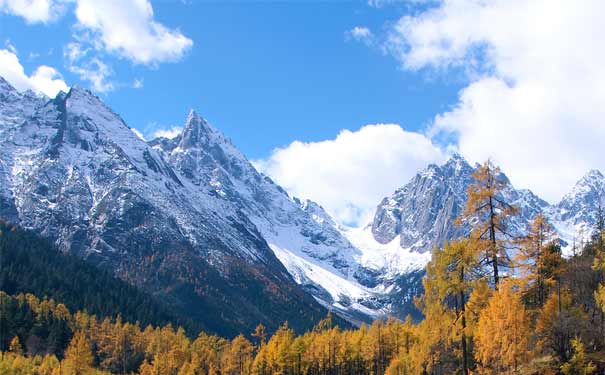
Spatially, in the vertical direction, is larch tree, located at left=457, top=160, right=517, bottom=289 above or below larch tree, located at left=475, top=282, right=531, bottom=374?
above

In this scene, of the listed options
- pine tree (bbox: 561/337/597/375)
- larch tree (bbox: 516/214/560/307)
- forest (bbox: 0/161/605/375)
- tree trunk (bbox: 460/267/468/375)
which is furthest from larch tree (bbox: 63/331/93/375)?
pine tree (bbox: 561/337/597/375)

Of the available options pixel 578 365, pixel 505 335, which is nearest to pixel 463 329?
pixel 505 335

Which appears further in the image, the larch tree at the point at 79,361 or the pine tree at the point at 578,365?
the larch tree at the point at 79,361

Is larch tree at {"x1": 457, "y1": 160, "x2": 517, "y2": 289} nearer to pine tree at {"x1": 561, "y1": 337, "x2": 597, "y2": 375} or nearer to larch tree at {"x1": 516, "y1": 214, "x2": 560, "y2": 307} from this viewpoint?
larch tree at {"x1": 516, "y1": 214, "x2": 560, "y2": 307}

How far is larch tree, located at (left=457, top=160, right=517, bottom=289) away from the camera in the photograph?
34.9 meters

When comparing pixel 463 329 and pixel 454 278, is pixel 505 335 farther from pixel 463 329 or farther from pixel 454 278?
pixel 454 278

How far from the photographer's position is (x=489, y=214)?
36125 millimetres

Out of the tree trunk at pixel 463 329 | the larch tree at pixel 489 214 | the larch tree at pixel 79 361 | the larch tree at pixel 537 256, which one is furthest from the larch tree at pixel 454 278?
the larch tree at pixel 79 361

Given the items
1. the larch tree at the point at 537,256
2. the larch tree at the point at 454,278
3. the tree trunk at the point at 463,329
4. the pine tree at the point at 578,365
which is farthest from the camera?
the larch tree at the point at 537,256

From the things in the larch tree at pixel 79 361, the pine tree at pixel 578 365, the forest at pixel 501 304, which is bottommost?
the larch tree at pixel 79 361

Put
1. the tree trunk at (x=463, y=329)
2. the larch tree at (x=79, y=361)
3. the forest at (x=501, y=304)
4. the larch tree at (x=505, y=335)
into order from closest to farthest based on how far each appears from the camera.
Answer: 1. the larch tree at (x=505, y=335)
2. the forest at (x=501, y=304)
3. the tree trunk at (x=463, y=329)
4. the larch tree at (x=79, y=361)

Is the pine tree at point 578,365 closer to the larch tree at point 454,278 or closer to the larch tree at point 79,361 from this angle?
the larch tree at point 454,278

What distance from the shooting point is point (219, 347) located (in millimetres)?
153500

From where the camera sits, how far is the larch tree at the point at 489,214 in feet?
115
